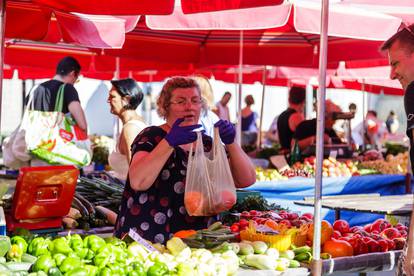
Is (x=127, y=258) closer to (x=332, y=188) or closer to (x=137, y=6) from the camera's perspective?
(x=137, y=6)

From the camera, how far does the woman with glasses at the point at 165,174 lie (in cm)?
454

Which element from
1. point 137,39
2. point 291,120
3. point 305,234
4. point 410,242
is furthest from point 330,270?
point 291,120

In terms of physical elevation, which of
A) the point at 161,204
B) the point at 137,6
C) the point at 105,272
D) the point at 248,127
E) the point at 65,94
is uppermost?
the point at 137,6

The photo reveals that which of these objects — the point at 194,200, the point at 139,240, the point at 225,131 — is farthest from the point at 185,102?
the point at 139,240

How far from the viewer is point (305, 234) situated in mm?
4562

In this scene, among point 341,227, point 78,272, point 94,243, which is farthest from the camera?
point 341,227

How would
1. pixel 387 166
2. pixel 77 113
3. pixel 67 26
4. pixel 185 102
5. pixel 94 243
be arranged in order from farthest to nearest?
1. pixel 387 166
2. pixel 77 113
3. pixel 67 26
4. pixel 185 102
5. pixel 94 243

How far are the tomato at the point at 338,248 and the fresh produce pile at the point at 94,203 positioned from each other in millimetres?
2432

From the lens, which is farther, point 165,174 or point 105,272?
point 165,174

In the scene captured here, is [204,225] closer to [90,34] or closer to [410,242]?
[410,242]

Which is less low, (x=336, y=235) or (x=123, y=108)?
(x=123, y=108)

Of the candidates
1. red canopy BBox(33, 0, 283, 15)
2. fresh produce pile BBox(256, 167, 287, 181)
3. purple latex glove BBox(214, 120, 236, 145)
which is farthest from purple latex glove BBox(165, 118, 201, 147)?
fresh produce pile BBox(256, 167, 287, 181)

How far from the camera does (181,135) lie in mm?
4348

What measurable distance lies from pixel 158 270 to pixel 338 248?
3.97 ft
